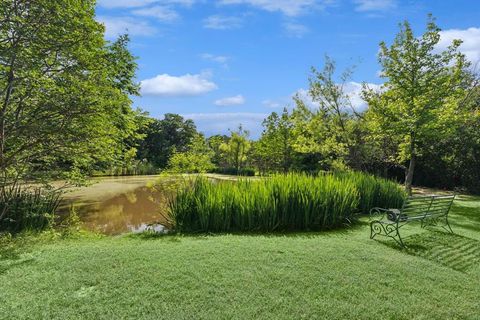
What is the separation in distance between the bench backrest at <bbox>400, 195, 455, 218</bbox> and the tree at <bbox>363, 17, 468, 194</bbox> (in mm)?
4304

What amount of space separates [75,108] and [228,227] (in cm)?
337

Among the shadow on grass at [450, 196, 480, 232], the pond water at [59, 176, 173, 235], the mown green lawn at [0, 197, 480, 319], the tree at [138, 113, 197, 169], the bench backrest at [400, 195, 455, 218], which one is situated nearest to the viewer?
the mown green lawn at [0, 197, 480, 319]

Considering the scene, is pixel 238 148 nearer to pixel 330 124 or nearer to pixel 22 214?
pixel 330 124

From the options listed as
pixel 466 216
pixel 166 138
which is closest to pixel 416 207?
pixel 466 216

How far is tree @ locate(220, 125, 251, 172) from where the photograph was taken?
1090 inches

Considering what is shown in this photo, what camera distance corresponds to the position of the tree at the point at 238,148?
90.8 ft

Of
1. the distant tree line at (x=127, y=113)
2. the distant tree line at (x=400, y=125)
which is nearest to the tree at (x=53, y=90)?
the distant tree line at (x=127, y=113)

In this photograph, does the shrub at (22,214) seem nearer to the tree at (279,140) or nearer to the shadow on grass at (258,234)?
the shadow on grass at (258,234)

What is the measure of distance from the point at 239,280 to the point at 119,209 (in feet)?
26.2

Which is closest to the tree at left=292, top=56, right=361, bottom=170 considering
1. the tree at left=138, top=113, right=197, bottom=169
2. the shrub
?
the shrub

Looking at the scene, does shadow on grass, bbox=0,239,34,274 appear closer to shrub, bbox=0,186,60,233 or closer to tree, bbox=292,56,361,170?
shrub, bbox=0,186,60,233

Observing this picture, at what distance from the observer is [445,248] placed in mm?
4961

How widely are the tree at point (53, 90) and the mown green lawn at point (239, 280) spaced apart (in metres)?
2.02

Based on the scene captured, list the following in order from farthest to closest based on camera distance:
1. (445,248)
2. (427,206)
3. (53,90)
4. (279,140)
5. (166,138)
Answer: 1. (166,138)
2. (279,140)
3. (427,206)
4. (53,90)
5. (445,248)
